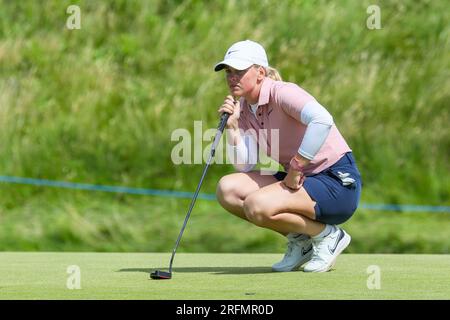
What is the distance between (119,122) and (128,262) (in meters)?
4.89

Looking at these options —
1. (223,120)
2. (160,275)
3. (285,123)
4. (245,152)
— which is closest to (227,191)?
(245,152)

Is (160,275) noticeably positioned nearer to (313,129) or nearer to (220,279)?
(220,279)

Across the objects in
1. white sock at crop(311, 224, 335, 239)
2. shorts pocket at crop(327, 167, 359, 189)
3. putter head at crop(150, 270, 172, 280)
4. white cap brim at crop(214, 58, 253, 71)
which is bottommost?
putter head at crop(150, 270, 172, 280)

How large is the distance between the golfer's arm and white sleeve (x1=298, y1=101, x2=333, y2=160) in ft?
1.83

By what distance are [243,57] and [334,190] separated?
0.74m

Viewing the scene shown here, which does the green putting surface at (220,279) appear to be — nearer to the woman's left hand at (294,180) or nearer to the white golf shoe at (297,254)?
the white golf shoe at (297,254)

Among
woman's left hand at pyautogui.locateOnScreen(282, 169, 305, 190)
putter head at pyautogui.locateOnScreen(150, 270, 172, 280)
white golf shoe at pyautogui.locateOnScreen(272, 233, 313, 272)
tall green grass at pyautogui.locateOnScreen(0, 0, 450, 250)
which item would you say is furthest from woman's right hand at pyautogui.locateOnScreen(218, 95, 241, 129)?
tall green grass at pyautogui.locateOnScreen(0, 0, 450, 250)

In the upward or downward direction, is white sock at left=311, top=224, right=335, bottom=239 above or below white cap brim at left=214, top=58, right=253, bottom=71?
below

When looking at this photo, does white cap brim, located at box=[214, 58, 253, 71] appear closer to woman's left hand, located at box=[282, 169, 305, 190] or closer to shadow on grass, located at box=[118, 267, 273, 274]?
woman's left hand, located at box=[282, 169, 305, 190]

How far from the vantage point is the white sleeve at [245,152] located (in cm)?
550

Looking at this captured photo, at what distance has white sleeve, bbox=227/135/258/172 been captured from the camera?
550 cm

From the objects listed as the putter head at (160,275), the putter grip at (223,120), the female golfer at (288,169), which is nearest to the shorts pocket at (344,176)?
the female golfer at (288,169)

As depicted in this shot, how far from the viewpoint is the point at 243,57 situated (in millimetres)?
5148
